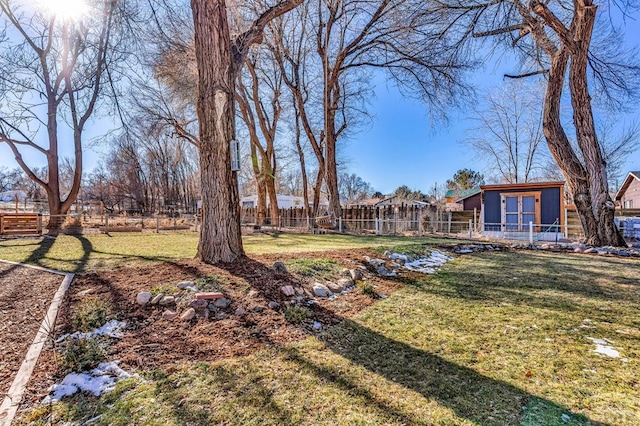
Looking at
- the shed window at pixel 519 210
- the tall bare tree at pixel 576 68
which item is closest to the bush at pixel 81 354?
the tall bare tree at pixel 576 68

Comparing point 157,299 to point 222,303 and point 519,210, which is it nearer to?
point 222,303

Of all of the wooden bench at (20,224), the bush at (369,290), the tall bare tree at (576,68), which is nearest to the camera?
the bush at (369,290)

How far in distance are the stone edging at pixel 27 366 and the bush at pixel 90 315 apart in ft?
0.55

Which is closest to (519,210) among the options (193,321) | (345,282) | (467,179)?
(345,282)

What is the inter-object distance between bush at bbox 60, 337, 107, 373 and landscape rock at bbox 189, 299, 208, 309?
728mm

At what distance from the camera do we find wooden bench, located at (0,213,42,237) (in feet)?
33.1

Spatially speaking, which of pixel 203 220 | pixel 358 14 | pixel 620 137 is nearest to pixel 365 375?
pixel 203 220

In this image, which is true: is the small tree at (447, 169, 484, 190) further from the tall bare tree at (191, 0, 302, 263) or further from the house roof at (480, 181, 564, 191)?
the tall bare tree at (191, 0, 302, 263)

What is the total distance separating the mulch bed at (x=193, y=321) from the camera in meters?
2.17

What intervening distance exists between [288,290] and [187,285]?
1.03 m

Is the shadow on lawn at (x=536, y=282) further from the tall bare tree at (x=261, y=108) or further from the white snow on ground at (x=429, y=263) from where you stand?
the tall bare tree at (x=261, y=108)

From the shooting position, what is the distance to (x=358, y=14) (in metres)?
12.2

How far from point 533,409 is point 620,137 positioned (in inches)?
1057

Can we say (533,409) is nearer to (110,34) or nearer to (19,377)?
(19,377)
